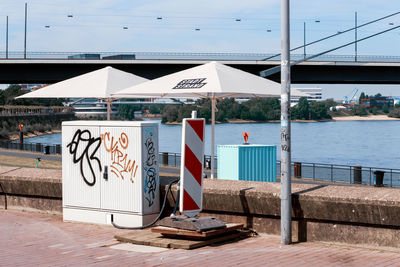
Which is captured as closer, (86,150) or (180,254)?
(180,254)

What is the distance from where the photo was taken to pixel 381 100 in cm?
17938

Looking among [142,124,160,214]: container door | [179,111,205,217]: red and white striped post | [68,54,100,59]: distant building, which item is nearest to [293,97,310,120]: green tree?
[68,54,100,59]: distant building

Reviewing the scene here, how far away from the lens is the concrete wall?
7.12 metres

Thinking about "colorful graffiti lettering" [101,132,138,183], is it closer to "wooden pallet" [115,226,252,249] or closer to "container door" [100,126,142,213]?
"container door" [100,126,142,213]

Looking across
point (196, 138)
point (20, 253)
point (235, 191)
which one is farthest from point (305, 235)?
point (20, 253)

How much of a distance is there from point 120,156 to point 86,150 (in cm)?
71

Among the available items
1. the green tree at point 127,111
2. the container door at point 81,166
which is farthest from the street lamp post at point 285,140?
the green tree at point 127,111

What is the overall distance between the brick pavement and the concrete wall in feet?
0.54

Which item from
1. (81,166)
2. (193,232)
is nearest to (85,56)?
(81,166)

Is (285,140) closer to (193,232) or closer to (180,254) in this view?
(193,232)

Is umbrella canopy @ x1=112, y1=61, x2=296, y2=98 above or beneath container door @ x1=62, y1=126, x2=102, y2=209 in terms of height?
above

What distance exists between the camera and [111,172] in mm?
8852

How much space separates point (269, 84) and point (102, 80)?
4294 mm

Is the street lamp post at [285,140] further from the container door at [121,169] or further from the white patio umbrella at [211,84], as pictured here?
the white patio umbrella at [211,84]
